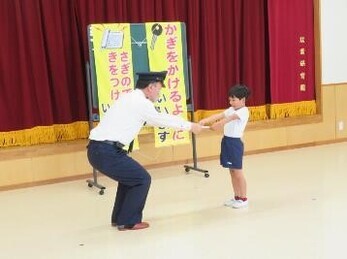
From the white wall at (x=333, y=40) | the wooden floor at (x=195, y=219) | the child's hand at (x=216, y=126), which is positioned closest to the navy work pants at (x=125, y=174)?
the wooden floor at (x=195, y=219)

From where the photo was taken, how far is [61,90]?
540 centimetres

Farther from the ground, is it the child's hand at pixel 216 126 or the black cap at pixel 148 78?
the black cap at pixel 148 78

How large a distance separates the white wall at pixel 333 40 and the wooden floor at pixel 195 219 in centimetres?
175

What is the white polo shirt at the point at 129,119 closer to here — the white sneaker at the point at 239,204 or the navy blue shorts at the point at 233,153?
the navy blue shorts at the point at 233,153

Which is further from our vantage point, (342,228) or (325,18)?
(325,18)

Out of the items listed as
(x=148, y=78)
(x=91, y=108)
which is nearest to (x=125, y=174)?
(x=148, y=78)

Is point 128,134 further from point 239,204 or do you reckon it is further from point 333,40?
point 333,40

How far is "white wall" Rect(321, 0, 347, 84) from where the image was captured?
6871 millimetres

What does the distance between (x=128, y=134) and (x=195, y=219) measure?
870 mm

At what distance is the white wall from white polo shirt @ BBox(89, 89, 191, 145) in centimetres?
388

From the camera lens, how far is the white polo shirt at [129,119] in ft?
11.9

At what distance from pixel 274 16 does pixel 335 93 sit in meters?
1.43

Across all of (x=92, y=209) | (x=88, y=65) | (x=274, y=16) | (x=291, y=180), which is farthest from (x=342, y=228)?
(x=274, y=16)

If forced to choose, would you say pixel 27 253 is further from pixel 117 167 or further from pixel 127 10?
pixel 127 10
